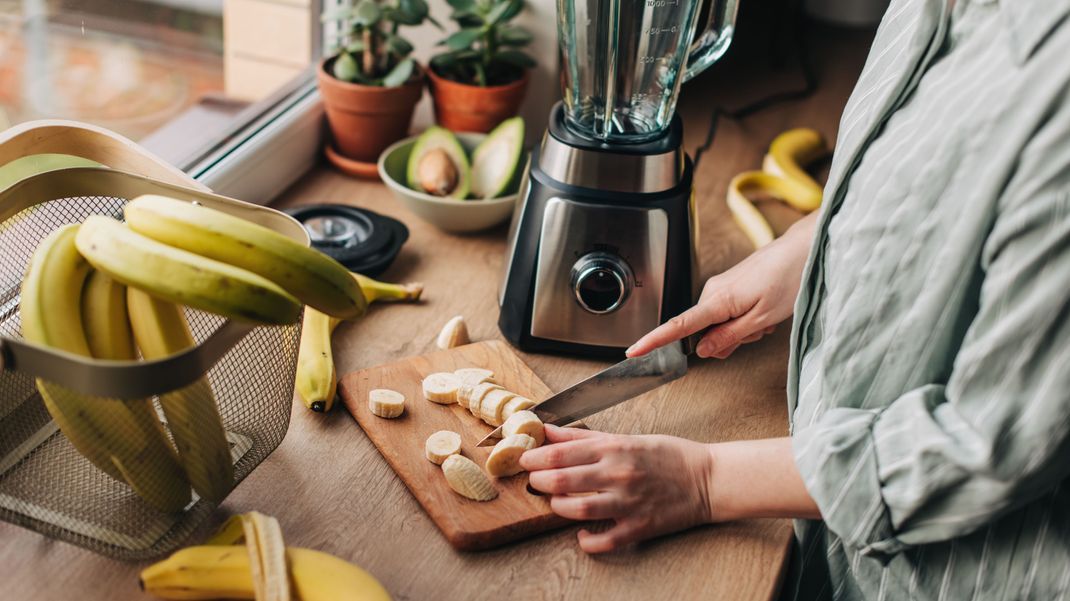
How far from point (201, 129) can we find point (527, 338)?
0.55m

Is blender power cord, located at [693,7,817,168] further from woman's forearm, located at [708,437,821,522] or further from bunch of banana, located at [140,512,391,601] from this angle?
bunch of banana, located at [140,512,391,601]

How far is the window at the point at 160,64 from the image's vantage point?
96 centimetres

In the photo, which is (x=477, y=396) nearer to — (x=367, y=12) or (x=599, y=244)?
(x=599, y=244)

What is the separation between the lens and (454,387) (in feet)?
2.81

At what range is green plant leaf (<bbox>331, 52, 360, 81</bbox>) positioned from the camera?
3.95 feet

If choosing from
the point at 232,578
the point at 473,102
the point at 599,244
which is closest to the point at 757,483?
the point at 599,244

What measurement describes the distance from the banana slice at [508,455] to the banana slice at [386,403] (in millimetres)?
104

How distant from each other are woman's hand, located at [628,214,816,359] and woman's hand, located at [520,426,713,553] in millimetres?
165

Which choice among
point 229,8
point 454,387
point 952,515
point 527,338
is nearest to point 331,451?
point 454,387

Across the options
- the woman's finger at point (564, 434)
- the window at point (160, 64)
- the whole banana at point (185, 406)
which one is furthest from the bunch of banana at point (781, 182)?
the whole banana at point (185, 406)

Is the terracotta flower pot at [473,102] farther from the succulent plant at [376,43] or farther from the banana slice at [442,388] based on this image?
the banana slice at [442,388]

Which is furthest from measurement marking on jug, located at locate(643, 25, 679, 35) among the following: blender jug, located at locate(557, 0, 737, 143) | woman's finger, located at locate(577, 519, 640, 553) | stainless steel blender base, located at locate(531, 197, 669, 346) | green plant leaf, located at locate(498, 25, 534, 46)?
woman's finger, located at locate(577, 519, 640, 553)

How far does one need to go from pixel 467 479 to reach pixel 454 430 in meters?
0.09

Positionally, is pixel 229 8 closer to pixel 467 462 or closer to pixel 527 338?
pixel 527 338
